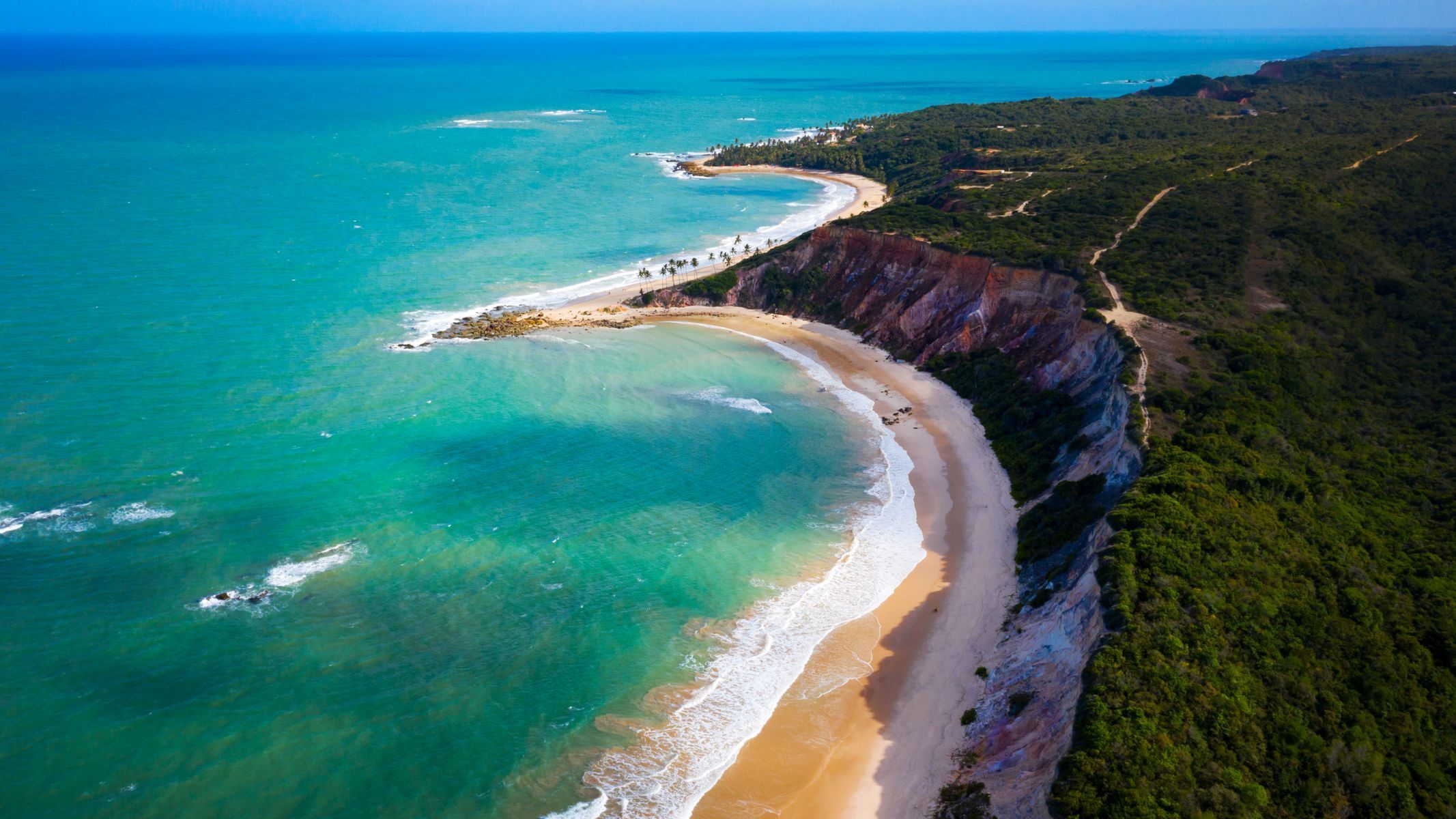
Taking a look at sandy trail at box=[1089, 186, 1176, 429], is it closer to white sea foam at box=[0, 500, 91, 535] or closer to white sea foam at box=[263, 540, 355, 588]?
white sea foam at box=[263, 540, 355, 588]

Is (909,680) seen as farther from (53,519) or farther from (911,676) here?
(53,519)

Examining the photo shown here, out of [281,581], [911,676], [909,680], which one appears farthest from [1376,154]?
[281,581]

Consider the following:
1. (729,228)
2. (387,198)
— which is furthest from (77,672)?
(387,198)

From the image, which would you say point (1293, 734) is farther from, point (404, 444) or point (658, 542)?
point (404, 444)

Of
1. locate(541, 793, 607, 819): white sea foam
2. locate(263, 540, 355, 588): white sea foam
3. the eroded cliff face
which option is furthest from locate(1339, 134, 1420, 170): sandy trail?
locate(263, 540, 355, 588): white sea foam

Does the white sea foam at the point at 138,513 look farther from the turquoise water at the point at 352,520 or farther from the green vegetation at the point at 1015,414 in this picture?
the green vegetation at the point at 1015,414

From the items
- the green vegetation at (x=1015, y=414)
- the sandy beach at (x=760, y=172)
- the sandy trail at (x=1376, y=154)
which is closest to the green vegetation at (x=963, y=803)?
the green vegetation at (x=1015, y=414)
